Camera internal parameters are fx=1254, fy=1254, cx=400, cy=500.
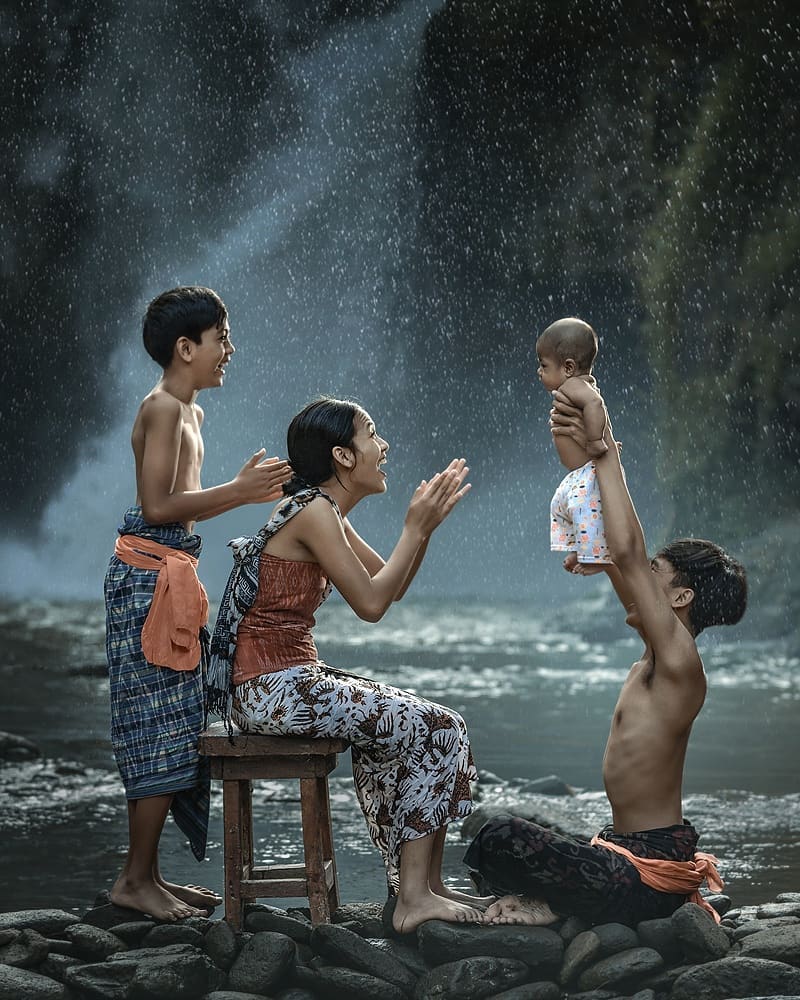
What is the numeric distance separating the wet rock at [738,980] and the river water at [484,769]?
1.52m

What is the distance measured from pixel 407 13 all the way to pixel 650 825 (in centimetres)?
2416

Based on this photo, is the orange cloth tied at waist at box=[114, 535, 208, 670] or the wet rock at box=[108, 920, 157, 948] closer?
the wet rock at box=[108, 920, 157, 948]

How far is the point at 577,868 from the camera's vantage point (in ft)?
10.5

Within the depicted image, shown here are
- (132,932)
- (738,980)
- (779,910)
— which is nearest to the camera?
(738,980)

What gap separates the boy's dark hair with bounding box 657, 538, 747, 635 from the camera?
3369 millimetres

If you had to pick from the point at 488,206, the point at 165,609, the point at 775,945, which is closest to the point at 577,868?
the point at 775,945

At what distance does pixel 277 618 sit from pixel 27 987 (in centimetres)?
109

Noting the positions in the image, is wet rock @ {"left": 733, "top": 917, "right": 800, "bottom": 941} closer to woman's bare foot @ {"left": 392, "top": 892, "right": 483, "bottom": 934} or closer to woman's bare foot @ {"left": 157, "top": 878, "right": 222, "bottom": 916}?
woman's bare foot @ {"left": 392, "top": 892, "right": 483, "bottom": 934}

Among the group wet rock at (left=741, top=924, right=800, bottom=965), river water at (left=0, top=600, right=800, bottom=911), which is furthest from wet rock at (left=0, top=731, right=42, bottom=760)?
wet rock at (left=741, top=924, right=800, bottom=965)

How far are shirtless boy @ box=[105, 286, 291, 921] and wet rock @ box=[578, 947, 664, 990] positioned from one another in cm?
113

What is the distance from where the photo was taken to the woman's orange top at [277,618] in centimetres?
337

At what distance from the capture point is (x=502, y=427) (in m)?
34.1

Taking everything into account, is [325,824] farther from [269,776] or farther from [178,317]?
[178,317]

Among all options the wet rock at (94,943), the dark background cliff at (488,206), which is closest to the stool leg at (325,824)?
the wet rock at (94,943)
